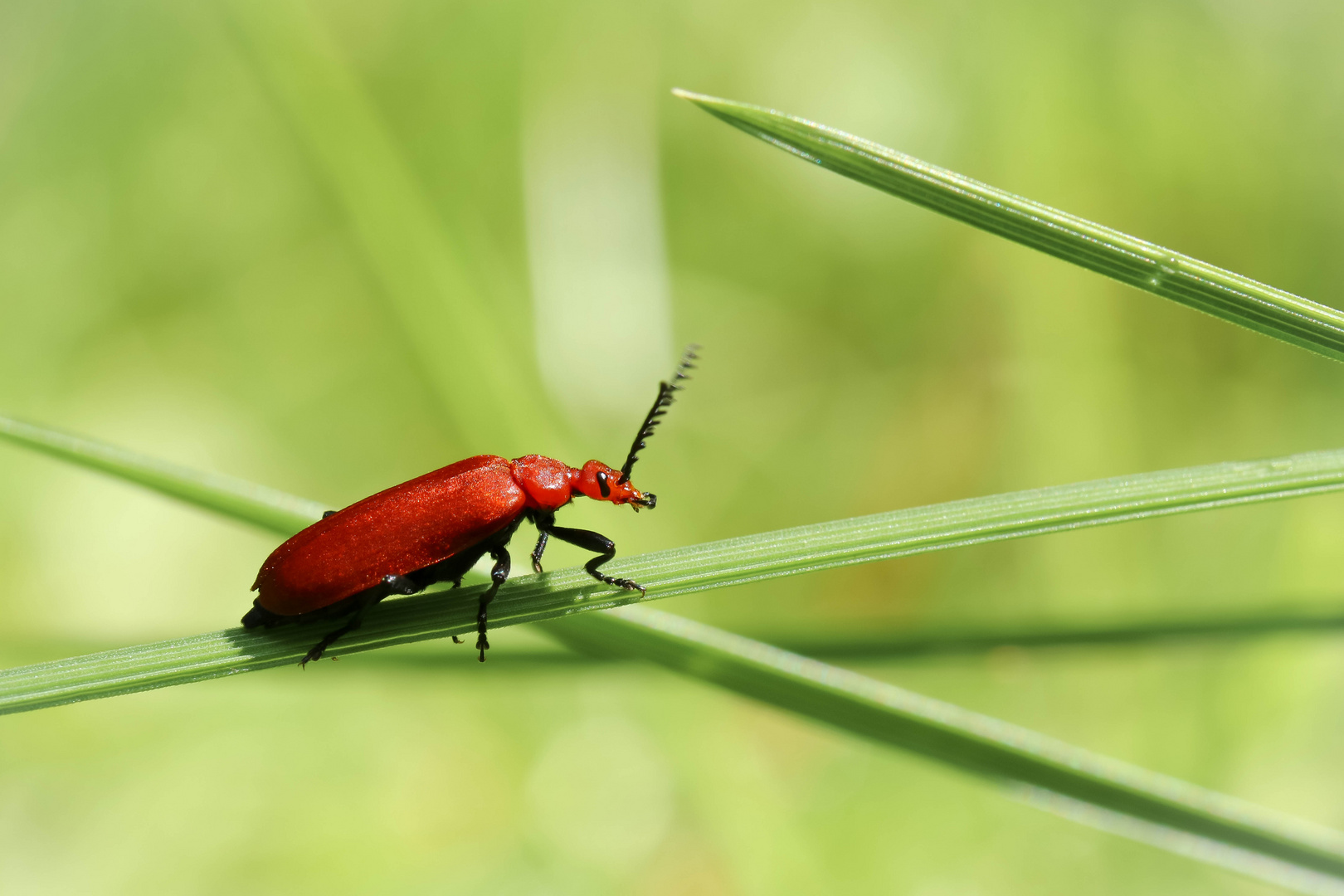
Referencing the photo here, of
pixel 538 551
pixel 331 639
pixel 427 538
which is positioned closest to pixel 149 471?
pixel 331 639

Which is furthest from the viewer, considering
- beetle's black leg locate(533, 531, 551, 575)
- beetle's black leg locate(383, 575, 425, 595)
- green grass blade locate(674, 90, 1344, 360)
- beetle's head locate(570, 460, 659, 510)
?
beetle's head locate(570, 460, 659, 510)

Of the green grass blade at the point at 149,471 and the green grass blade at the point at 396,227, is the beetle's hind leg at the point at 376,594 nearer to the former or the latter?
the green grass blade at the point at 149,471

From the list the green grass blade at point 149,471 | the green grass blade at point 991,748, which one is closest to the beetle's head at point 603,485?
the green grass blade at point 991,748

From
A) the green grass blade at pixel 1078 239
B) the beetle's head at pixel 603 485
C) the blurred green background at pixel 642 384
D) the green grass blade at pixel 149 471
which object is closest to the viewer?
the green grass blade at pixel 1078 239

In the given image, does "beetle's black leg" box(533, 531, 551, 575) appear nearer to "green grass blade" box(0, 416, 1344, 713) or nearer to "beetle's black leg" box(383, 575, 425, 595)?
"beetle's black leg" box(383, 575, 425, 595)

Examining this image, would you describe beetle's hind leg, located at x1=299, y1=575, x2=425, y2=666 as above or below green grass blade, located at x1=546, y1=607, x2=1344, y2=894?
above

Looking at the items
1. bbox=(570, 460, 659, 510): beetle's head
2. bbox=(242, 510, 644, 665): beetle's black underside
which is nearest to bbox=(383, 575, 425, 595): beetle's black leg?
bbox=(242, 510, 644, 665): beetle's black underside

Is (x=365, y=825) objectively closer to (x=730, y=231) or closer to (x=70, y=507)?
(x=70, y=507)
